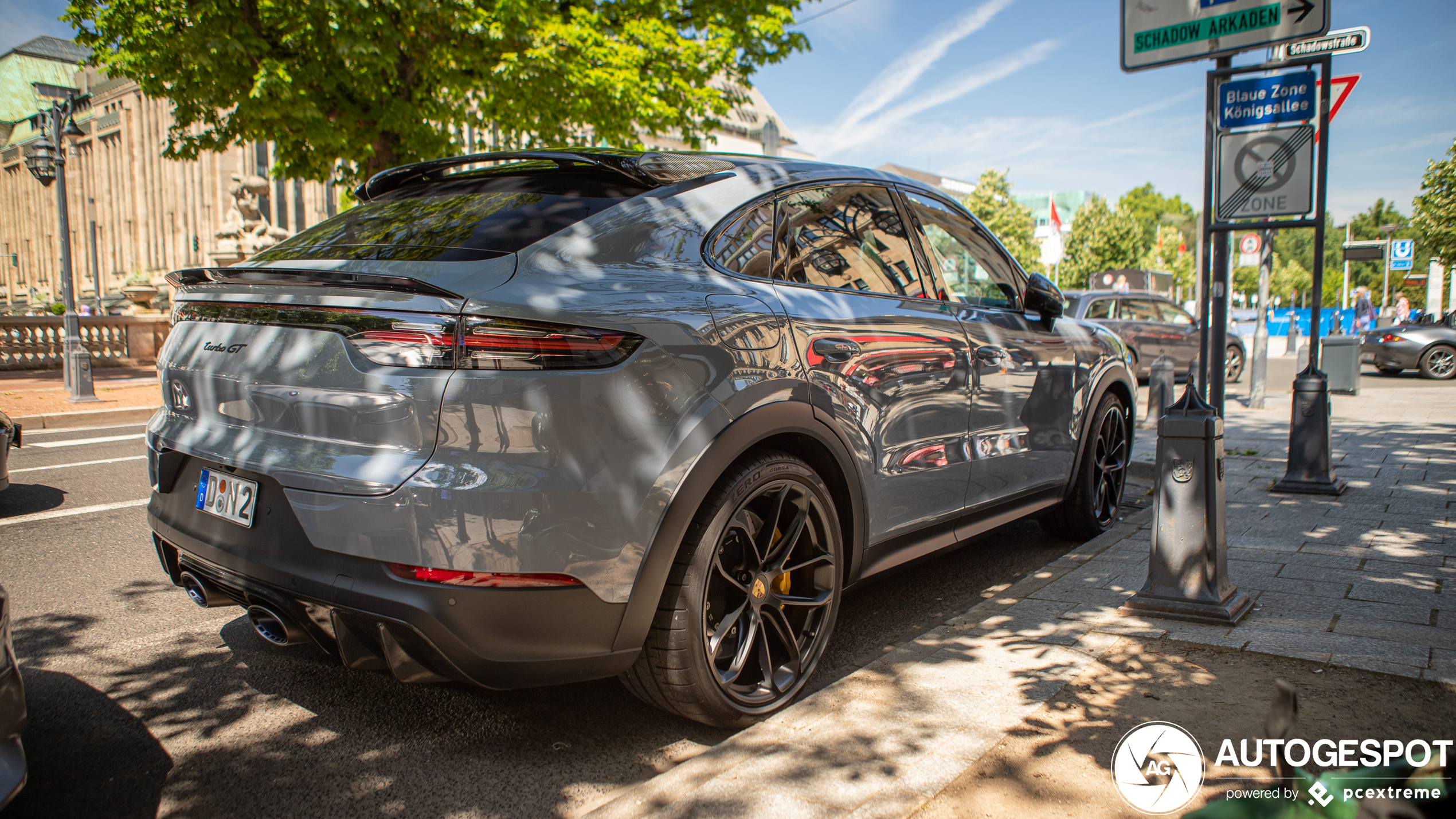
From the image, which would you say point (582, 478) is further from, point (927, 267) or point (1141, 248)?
point (1141, 248)

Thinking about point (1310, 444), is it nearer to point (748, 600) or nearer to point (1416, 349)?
point (748, 600)

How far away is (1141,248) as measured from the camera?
2618 inches

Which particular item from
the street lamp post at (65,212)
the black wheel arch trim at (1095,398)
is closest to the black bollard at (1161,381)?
the black wheel arch trim at (1095,398)

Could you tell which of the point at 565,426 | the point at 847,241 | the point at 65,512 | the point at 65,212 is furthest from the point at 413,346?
the point at 65,212

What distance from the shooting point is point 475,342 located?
221 centimetres

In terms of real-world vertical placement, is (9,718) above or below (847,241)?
below

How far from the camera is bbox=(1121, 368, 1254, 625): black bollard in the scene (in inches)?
140

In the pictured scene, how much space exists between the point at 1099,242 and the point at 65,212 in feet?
203

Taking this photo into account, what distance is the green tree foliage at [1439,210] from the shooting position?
27734mm

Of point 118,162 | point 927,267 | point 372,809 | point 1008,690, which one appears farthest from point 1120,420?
point 118,162

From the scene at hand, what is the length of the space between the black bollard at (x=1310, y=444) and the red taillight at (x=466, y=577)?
573 cm

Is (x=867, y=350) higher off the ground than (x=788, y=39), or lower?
lower

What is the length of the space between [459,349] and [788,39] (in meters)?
16.1

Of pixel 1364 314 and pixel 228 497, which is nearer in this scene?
pixel 228 497
